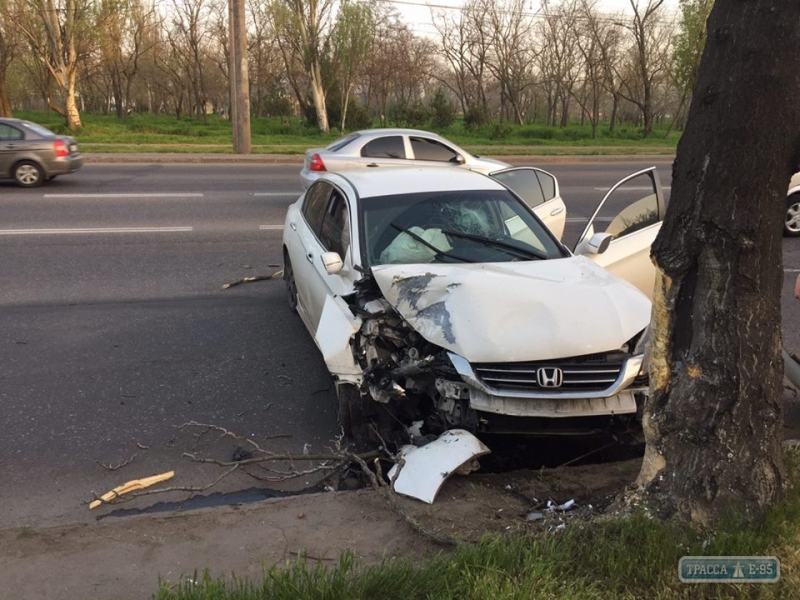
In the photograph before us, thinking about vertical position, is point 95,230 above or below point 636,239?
below


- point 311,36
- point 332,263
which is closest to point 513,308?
point 332,263

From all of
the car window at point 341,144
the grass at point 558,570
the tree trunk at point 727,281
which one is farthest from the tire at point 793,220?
the grass at point 558,570

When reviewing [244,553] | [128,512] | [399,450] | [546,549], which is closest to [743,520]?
[546,549]

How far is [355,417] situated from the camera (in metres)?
4.28

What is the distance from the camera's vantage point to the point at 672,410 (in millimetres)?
3297

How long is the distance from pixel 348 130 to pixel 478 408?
112ft

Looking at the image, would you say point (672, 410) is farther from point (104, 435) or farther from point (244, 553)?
point (104, 435)

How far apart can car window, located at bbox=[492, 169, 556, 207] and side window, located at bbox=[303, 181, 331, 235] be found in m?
2.18

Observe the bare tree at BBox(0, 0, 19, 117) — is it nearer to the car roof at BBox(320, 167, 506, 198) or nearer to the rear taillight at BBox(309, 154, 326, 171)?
the rear taillight at BBox(309, 154, 326, 171)

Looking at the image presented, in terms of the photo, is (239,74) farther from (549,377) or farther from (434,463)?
(434,463)

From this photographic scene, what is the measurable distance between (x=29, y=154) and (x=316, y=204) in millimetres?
10450

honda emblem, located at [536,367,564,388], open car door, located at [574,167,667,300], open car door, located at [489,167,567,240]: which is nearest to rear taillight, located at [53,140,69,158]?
open car door, located at [489,167,567,240]

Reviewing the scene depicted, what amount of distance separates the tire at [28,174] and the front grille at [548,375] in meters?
13.5

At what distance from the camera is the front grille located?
3.92 metres
